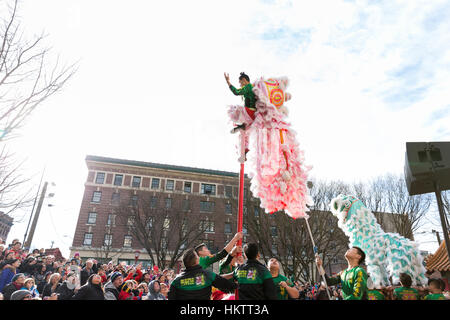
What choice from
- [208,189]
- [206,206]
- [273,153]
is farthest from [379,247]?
[208,189]

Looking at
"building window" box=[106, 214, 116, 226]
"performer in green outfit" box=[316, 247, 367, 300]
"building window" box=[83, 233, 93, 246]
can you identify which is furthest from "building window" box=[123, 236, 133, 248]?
"performer in green outfit" box=[316, 247, 367, 300]

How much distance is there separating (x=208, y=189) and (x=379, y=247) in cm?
2605

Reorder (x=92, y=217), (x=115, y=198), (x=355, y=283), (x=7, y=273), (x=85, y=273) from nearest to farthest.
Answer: (x=355, y=283), (x=7, y=273), (x=85, y=273), (x=92, y=217), (x=115, y=198)

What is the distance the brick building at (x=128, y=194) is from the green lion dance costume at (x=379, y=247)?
1877 cm

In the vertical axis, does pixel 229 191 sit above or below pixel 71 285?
above

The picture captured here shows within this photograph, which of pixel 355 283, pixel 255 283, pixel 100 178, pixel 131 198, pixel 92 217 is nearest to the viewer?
pixel 255 283

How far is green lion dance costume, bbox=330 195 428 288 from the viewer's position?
643cm

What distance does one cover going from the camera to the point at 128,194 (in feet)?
94.2

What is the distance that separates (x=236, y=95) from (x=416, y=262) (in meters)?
5.68

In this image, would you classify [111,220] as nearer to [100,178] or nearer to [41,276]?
[100,178]

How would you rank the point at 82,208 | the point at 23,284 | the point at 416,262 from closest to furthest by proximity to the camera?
the point at 23,284 < the point at 416,262 < the point at 82,208
